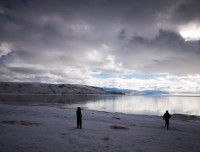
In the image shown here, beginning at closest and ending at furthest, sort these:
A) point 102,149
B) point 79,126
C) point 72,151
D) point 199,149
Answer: point 72,151 < point 102,149 < point 199,149 < point 79,126

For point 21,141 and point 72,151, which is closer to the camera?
point 72,151

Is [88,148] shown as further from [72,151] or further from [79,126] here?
[79,126]

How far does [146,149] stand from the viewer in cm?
1227

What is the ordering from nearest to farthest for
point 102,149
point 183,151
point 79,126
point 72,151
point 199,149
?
point 72,151
point 102,149
point 183,151
point 199,149
point 79,126

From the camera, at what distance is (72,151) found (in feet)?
35.7

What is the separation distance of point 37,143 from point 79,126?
28.1 ft

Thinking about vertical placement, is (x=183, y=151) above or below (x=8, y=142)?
below

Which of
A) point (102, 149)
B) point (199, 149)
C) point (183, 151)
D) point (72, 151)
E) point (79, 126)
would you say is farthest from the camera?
point (79, 126)

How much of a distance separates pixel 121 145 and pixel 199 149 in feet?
22.1

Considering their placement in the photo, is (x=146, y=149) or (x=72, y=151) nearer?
(x=72, y=151)

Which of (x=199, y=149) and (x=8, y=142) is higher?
(x=8, y=142)

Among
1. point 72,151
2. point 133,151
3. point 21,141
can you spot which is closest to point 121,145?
point 133,151

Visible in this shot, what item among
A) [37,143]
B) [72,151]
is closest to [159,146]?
[72,151]

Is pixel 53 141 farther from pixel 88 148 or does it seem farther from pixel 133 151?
pixel 133 151
